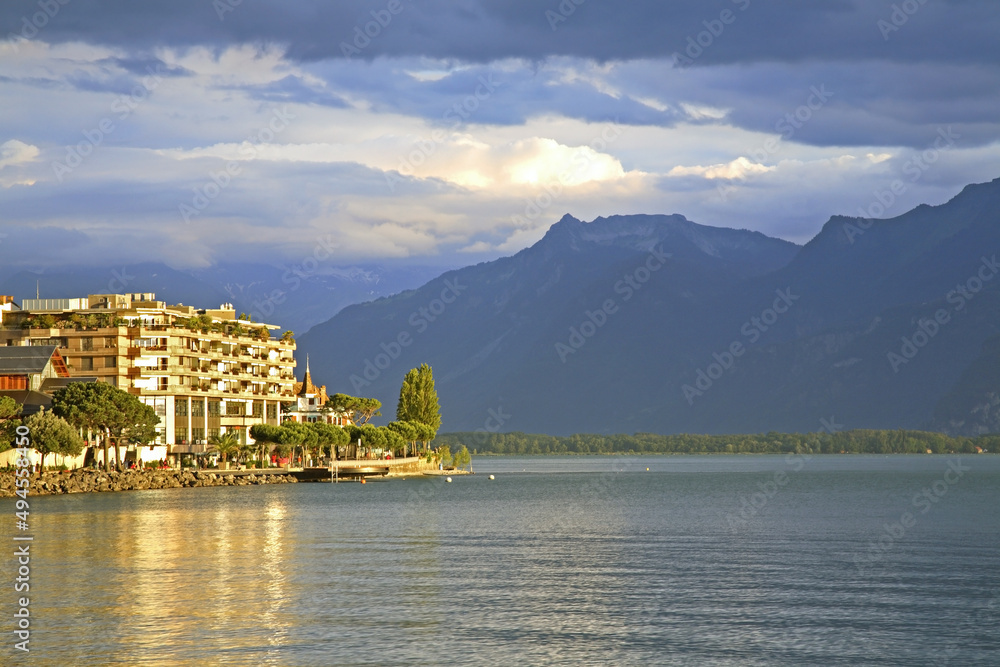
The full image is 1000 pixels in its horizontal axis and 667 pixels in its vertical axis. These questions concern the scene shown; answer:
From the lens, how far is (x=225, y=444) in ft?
564

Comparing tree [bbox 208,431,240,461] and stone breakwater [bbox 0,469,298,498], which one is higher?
tree [bbox 208,431,240,461]

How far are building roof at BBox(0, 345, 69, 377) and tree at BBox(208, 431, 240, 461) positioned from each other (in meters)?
27.3

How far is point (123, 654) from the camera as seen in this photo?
36562 mm

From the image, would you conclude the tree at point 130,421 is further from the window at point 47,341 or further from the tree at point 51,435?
the window at point 47,341

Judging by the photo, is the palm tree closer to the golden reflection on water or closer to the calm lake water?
the calm lake water

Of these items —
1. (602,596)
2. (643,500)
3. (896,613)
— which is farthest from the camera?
(643,500)

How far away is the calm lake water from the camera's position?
38.0 meters

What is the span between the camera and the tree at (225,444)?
172 meters

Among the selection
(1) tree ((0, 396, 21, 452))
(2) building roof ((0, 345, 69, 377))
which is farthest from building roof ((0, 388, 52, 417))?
(1) tree ((0, 396, 21, 452))

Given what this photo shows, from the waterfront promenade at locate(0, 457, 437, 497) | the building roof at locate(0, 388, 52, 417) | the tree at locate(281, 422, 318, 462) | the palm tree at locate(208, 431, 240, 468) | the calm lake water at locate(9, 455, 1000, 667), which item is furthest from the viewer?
the tree at locate(281, 422, 318, 462)

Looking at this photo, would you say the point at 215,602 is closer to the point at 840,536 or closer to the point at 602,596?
the point at 602,596

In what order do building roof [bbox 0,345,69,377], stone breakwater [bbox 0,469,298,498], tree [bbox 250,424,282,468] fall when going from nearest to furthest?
stone breakwater [bbox 0,469,298,498] < building roof [bbox 0,345,69,377] < tree [bbox 250,424,282,468]

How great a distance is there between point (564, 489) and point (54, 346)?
7199cm

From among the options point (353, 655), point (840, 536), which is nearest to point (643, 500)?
point (840, 536)
